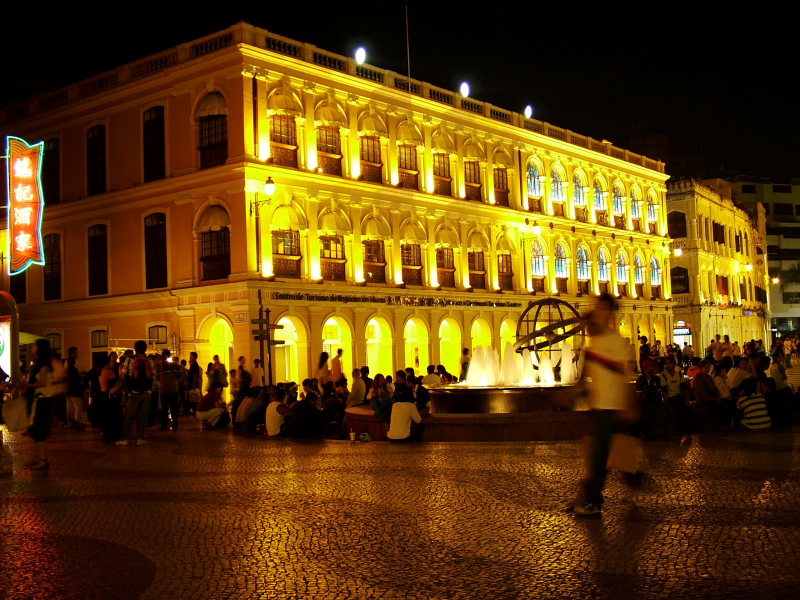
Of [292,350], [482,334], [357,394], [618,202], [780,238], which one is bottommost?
[357,394]

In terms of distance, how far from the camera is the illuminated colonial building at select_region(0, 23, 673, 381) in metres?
33.8

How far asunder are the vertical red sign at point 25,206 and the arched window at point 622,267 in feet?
113

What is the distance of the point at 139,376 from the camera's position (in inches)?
723

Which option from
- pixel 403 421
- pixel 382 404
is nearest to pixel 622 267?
pixel 382 404

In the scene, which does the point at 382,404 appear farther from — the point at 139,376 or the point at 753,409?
the point at 753,409

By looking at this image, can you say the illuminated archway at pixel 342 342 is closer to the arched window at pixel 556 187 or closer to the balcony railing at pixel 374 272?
the balcony railing at pixel 374 272

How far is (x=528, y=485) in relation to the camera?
11719mm

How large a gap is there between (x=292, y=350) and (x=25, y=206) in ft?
34.9

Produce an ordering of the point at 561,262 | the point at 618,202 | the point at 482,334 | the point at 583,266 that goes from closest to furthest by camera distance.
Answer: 1. the point at 482,334
2. the point at 561,262
3. the point at 583,266
4. the point at 618,202

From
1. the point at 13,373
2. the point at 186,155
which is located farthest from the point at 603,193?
the point at 13,373

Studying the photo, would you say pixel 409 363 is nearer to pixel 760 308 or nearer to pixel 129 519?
pixel 129 519

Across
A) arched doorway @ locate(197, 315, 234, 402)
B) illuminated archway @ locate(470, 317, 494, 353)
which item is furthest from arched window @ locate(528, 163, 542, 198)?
arched doorway @ locate(197, 315, 234, 402)

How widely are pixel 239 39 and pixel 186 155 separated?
15.5 ft

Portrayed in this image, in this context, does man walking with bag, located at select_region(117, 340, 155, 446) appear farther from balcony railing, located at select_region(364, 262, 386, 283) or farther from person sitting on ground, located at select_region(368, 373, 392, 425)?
balcony railing, located at select_region(364, 262, 386, 283)
